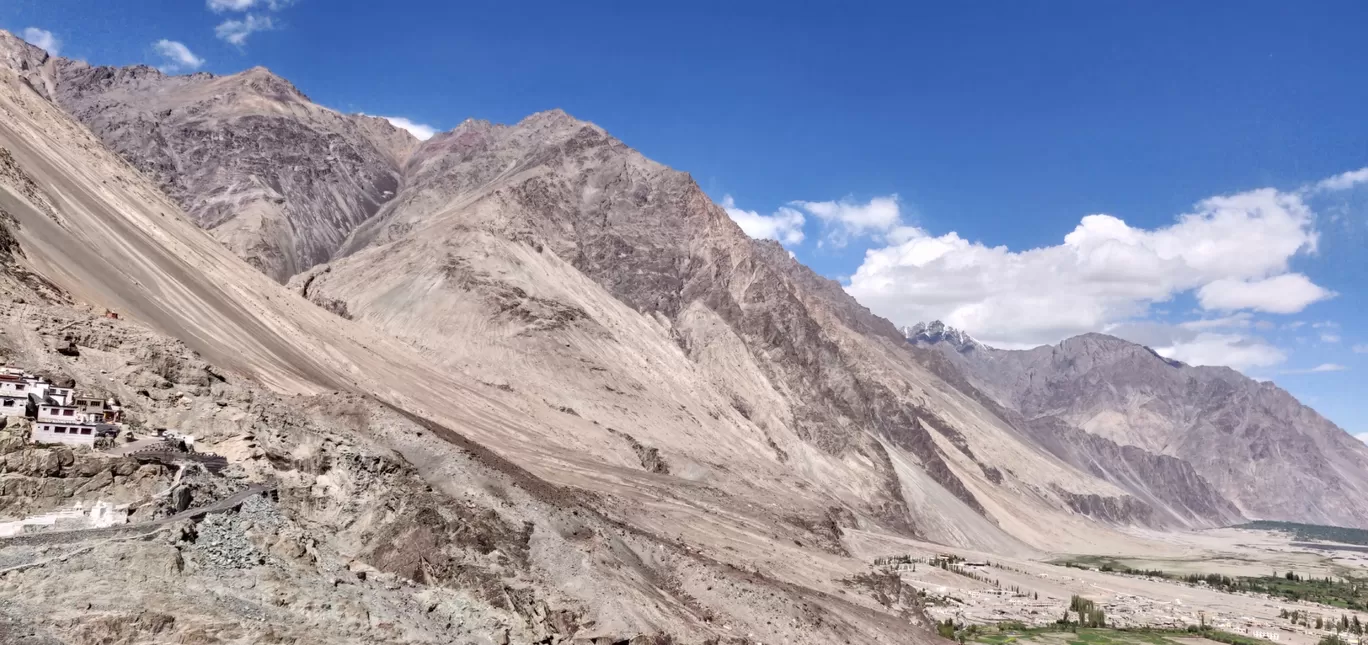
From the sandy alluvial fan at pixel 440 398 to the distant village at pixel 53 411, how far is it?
1767 mm

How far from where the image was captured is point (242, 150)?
6196 inches

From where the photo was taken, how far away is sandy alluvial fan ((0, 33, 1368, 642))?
810 inches

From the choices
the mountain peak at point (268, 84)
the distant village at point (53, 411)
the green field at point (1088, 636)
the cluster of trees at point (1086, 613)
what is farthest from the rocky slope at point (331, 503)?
the mountain peak at point (268, 84)

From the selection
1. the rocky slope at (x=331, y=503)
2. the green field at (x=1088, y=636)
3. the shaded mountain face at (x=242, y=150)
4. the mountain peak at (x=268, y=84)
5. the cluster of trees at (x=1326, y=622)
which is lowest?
the green field at (x=1088, y=636)

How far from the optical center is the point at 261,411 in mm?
30062

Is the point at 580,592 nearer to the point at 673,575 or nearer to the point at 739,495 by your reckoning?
the point at 673,575

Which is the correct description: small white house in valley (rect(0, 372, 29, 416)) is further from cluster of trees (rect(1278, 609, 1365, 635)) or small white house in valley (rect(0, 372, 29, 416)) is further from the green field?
cluster of trees (rect(1278, 609, 1365, 635))

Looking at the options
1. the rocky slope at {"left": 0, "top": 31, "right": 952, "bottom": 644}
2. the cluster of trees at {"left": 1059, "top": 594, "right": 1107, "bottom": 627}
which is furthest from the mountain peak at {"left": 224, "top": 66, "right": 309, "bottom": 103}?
the cluster of trees at {"left": 1059, "top": 594, "right": 1107, "bottom": 627}

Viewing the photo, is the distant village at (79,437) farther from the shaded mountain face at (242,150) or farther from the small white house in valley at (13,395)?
the shaded mountain face at (242,150)

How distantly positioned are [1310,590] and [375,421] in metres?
128

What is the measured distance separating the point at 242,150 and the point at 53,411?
496 feet

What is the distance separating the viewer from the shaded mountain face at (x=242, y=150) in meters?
137

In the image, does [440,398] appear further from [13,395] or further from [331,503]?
[13,395]

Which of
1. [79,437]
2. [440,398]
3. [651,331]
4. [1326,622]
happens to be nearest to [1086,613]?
[1326,622]
